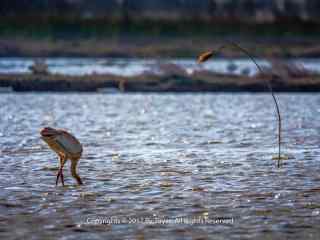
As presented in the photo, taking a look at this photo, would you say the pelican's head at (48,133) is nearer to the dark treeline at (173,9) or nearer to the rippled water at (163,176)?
the rippled water at (163,176)

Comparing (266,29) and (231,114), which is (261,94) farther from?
(266,29)

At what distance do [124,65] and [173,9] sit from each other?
29.7 m

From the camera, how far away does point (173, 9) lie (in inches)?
2628

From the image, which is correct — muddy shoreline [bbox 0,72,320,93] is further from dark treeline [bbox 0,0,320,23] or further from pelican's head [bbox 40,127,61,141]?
dark treeline [bbox 0,0,320,23]

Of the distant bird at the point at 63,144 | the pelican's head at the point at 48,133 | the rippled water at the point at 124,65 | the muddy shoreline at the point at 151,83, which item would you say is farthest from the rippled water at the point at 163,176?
the rippled water at the point at 124,65

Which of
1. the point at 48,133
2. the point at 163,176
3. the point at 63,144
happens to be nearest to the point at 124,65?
the point at 163,176

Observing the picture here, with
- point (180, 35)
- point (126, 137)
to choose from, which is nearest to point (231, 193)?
point (126, 137)

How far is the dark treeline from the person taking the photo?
53.2 meters

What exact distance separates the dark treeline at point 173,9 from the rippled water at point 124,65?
10.9 meters

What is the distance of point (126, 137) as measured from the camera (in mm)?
17719

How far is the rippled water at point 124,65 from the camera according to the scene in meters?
32.3

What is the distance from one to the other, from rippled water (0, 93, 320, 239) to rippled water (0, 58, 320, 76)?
30.0 ft

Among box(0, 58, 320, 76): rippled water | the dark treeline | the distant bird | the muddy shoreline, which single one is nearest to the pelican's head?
the distant bird

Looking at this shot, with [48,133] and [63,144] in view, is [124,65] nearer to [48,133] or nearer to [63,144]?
[63,144]
